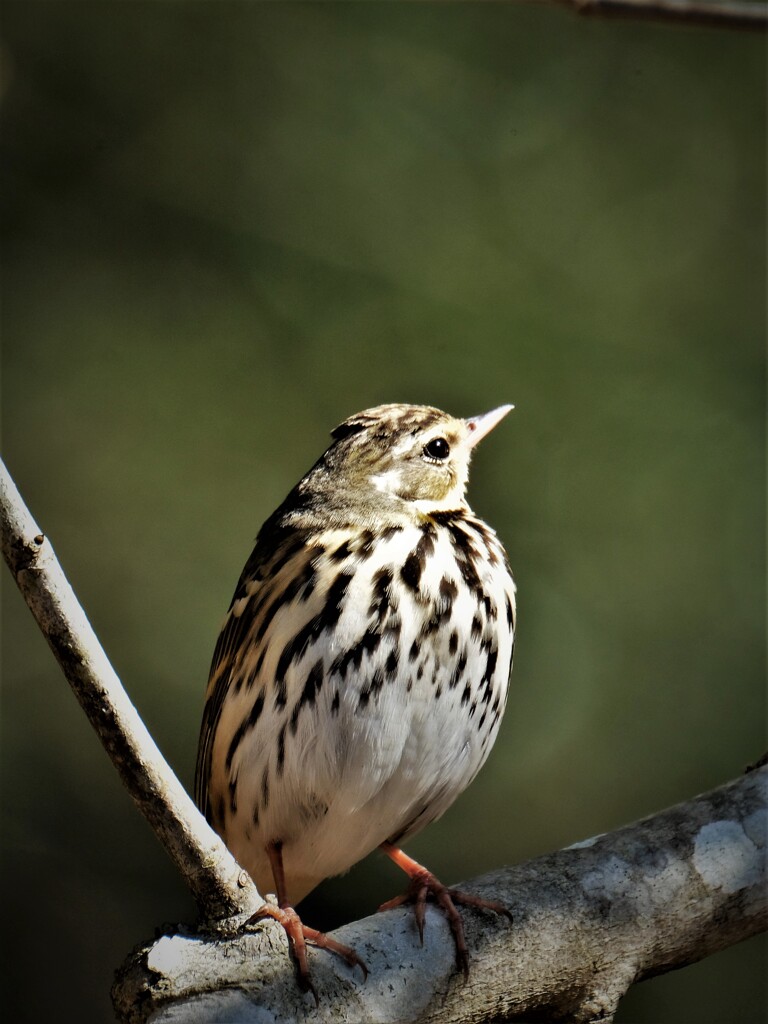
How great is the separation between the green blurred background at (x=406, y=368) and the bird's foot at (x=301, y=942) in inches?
124

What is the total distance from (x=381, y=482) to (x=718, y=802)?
1.42 m

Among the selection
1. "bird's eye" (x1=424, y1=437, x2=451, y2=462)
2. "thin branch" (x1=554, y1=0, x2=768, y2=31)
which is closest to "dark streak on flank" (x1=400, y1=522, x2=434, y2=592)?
"bird's eye" (x1=424, y1=437, x2=451, y2=462)

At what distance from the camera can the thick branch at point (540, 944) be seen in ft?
10.4

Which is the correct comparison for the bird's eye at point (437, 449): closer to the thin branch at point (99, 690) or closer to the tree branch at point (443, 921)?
the tree branch at point (443, 921)

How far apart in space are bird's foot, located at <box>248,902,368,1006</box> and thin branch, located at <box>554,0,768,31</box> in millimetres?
2203

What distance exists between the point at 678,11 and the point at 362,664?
193 cm

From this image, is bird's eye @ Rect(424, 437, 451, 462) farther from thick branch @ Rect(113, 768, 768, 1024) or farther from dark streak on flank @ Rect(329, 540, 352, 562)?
thick branch @ Rect(113, 768, 768, 1024)

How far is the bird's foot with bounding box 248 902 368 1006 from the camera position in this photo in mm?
3217

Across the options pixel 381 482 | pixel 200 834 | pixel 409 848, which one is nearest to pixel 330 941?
pixel 200 834

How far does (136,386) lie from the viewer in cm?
734

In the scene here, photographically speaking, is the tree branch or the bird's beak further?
the bird's beak

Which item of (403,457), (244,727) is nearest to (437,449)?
(403,457)

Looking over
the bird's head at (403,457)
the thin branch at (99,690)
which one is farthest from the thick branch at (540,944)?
the bird's head at (403,457)

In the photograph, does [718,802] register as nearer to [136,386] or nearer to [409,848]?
[409,848]
